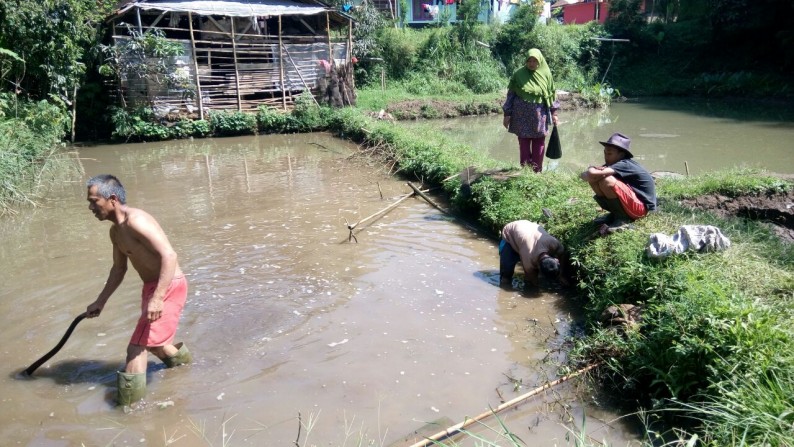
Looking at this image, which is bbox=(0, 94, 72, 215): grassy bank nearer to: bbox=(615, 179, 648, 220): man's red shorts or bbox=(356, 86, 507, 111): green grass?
bbox=(615, 179, 648, 220): man's red shorts

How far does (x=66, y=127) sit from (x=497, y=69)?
15.5m

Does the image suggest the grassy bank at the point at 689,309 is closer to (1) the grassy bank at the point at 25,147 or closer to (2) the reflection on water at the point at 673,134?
(2) the reflection on water at the point at 673,134

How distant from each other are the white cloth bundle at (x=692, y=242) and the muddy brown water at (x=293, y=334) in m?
0.93

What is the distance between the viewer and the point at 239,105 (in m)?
16.7

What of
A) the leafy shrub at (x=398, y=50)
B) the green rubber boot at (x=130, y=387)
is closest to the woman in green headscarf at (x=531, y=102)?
the green rubber boot at (x=130, y=387)

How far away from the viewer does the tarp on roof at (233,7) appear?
15.2 metres

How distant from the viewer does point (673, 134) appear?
46.3ft

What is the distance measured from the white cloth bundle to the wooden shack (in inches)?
533

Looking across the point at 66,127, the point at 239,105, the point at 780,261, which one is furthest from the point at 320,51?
the point at 780,261

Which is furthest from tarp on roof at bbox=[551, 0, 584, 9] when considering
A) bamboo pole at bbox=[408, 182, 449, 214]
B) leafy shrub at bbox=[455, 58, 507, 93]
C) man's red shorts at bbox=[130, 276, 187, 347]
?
man's red shorts at bbox=[130, 276, 187, 347]

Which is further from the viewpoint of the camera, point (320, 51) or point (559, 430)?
point (320, 51)

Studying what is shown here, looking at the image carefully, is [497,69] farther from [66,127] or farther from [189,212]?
[189,212]

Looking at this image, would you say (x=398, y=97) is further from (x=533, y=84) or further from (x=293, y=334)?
(x=293, y=334)

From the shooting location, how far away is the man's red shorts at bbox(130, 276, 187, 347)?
12.8 ft
